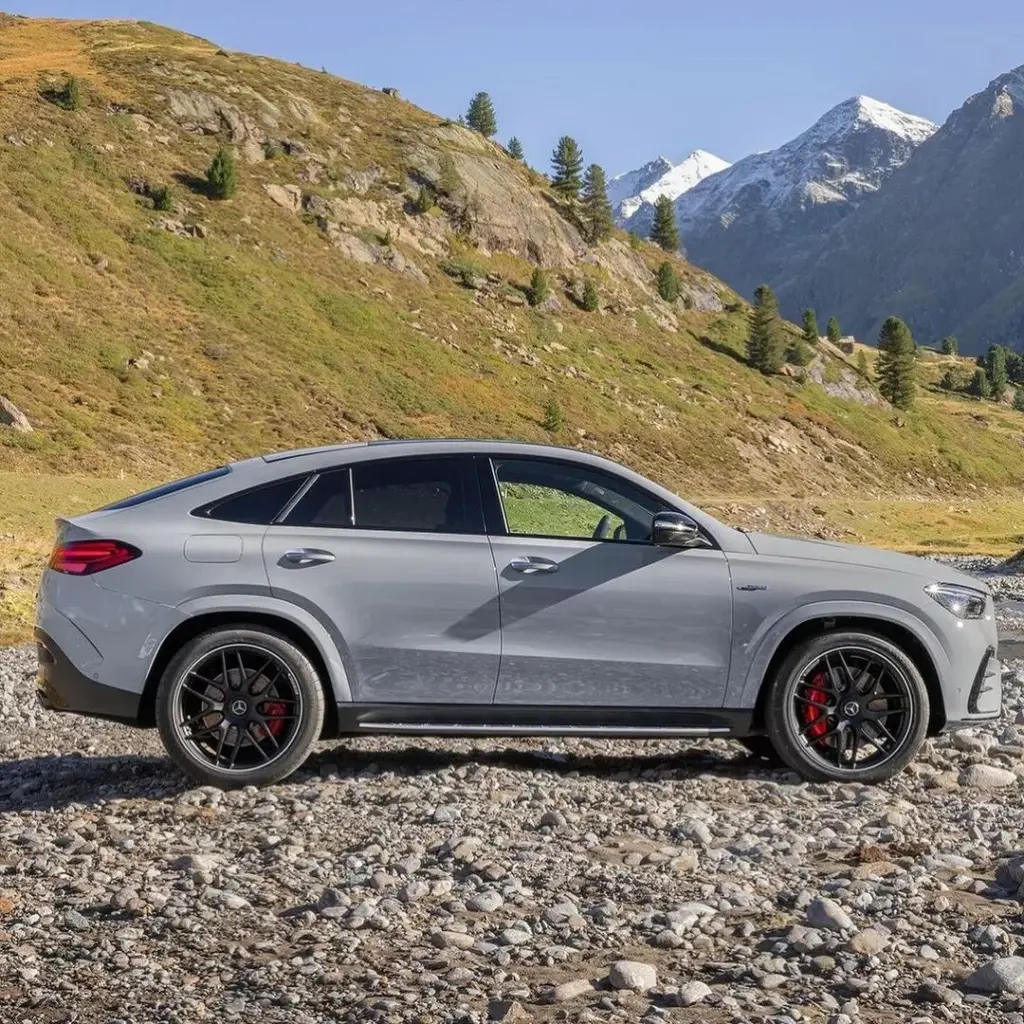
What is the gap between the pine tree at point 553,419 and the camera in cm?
6294

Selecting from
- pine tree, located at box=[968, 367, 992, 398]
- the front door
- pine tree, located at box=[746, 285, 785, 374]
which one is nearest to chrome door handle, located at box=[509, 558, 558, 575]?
the front door

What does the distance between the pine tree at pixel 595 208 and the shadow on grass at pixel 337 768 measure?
81758 mm

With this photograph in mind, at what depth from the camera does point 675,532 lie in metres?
6.79

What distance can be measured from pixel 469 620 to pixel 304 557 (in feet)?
3.09

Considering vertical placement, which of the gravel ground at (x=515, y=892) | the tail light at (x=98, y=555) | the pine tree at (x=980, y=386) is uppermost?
the pine tree at (x=980, y=386)

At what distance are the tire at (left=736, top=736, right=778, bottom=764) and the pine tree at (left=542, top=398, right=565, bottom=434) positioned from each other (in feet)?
181

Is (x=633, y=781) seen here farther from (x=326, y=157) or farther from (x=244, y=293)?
(x=326, y=157)

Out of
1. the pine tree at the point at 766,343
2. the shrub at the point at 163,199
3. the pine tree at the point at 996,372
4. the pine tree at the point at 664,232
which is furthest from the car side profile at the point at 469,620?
the pine tree at the point at 996,372

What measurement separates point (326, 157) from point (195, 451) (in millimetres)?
34404

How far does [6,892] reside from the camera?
512 centimetres

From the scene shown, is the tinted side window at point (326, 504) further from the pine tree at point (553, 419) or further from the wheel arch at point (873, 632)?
the pine tree at point (553, 419)

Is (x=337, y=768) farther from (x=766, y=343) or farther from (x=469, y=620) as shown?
(x=766, y=343)

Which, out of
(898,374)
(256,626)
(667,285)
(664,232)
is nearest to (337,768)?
(256,626)

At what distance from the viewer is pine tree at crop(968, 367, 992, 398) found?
152m
